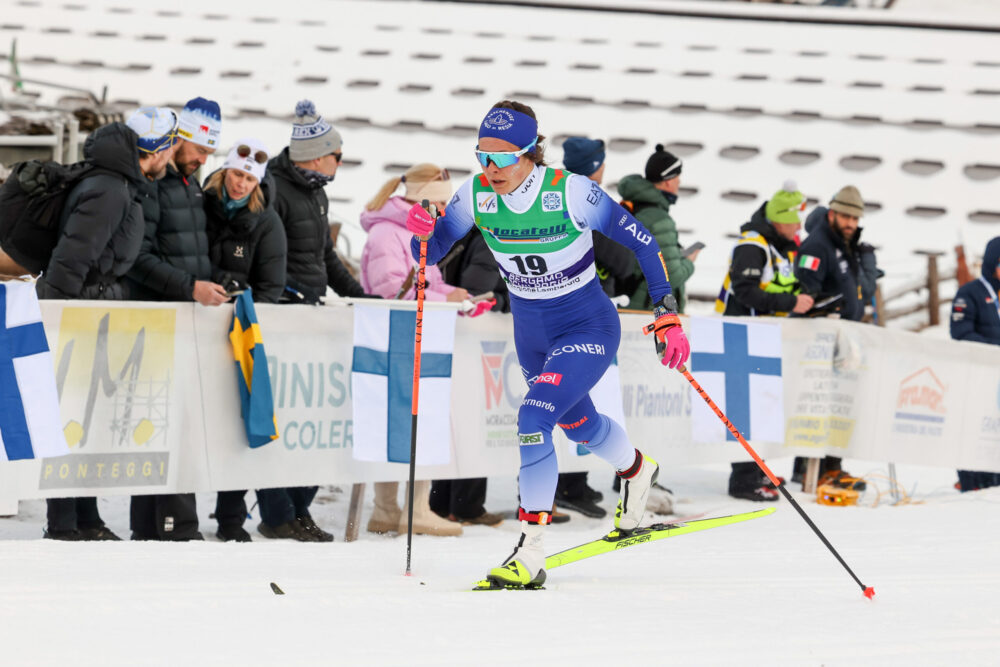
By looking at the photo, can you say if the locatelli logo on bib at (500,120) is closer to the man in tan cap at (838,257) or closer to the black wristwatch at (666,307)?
the black wristwatch at (666,307)

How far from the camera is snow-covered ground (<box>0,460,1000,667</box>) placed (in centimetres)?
336

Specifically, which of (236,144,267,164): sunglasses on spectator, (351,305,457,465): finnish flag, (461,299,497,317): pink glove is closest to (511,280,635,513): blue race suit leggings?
(351,305,457,465): finnish flag

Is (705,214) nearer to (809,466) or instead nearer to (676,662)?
(809,466)

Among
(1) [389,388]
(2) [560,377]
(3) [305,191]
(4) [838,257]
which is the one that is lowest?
(1) [389,388]

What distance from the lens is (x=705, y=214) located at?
79.0 feet

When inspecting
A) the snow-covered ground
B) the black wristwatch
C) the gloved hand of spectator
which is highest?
the gloved hand of spectator

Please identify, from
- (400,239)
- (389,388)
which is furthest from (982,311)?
(389,388)

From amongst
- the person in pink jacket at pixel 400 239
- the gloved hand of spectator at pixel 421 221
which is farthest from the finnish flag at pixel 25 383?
the person in pink jacket at pixel 400 239

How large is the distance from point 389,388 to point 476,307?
70cm

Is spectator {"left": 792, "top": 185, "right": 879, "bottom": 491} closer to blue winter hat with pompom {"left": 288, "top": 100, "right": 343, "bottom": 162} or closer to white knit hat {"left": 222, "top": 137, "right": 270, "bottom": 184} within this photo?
blue winter hat with pompom {"left": 288, "top": 100, "right": 343, "bottom": 162}

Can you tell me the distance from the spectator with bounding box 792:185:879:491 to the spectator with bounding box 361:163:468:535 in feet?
10.2

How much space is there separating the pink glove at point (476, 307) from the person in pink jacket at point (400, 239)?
11cm

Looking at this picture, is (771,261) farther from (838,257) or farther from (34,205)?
(34,205)

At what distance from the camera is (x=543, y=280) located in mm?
4961
